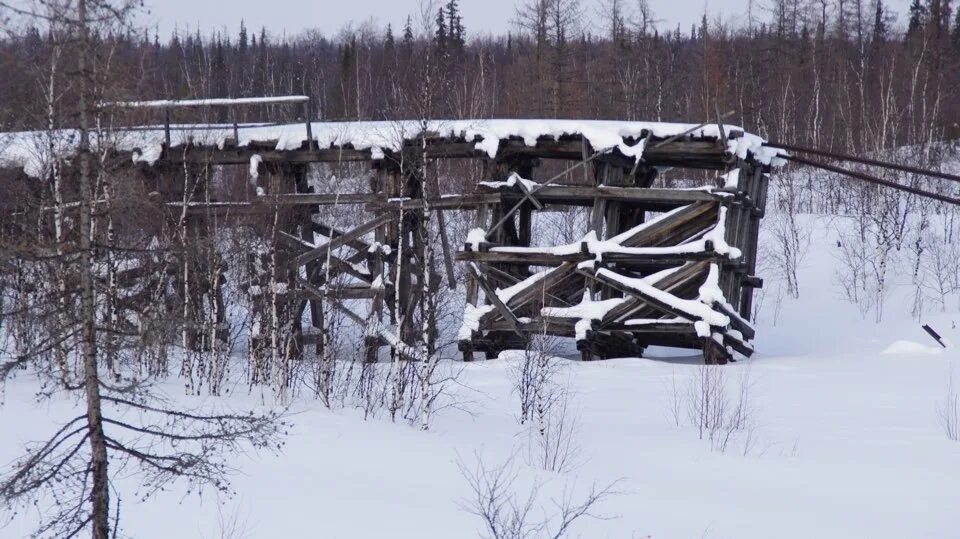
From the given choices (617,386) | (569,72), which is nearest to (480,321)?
(617,386)

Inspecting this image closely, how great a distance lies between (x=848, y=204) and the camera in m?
26.0

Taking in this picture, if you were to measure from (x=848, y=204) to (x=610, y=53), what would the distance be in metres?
10.9

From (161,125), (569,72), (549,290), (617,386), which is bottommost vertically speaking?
(617,386)

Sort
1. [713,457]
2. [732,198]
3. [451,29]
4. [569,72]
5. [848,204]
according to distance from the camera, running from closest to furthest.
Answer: [713,457] < [732,198] < [848,204] < [569,72] < [451,29]

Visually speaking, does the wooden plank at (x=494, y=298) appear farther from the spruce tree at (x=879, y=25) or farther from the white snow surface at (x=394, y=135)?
the spruce tree at (x=879, y=25)

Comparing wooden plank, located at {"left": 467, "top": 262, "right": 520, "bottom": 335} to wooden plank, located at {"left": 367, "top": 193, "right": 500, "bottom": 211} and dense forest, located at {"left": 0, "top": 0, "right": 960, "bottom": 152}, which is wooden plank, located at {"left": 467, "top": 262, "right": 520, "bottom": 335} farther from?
dense forest, located at {"left": 0, "top": 0, "right": 960, "bottom": 152}

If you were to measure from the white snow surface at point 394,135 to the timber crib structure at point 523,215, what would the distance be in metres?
0.02

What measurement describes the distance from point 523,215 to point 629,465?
6.88m

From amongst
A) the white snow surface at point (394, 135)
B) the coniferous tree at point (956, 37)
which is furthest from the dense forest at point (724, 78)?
the white snow surface at point (394, 135)

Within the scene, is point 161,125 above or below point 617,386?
above

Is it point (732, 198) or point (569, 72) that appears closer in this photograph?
point (732, 198)

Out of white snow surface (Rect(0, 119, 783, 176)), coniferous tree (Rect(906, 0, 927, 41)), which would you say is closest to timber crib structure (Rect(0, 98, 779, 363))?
white snow surface (Rect(0, 119, 783, 176))

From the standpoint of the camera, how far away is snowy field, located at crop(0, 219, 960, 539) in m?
6.14

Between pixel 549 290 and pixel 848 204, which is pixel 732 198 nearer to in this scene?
pixel 549 290
